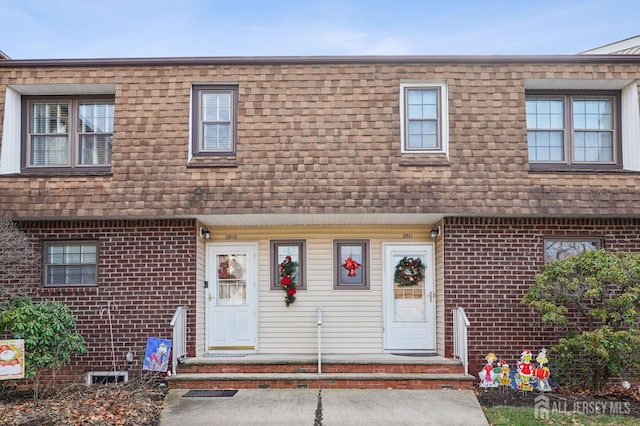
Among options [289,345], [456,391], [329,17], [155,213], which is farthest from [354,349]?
[329,17]

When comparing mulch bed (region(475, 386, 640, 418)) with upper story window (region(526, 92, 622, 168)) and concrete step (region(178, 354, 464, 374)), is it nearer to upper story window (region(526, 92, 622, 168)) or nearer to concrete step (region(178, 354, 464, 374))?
concrete step (region(178, 354, 464, 374))

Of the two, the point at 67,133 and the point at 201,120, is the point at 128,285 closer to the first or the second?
the point at 67,133

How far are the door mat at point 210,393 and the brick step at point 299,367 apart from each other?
462 mm

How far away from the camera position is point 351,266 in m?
12.0

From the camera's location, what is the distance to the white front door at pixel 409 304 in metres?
11.8

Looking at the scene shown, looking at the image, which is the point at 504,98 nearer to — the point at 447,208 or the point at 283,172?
the point at 447,208

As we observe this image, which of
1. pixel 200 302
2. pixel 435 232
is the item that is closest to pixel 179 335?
pixel 200 302

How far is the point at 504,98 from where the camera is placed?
10961 mm

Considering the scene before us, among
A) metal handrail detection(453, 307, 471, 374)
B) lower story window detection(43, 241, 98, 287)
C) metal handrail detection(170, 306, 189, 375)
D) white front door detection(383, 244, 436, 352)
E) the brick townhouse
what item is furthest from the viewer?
white front door detection(383, 244, 436, 352)

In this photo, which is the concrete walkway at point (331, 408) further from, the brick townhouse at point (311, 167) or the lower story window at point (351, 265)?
the lower story window at point (351, 265)

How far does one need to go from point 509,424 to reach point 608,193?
4385 millimetres

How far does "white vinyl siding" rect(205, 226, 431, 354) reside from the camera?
39.2 ft

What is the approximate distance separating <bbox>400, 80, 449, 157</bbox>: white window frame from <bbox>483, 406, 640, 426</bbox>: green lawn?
423 cm

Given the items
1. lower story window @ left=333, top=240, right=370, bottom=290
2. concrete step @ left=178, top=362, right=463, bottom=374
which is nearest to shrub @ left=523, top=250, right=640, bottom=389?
concrete step @ left=178, top=362, right=463, bottom=374
